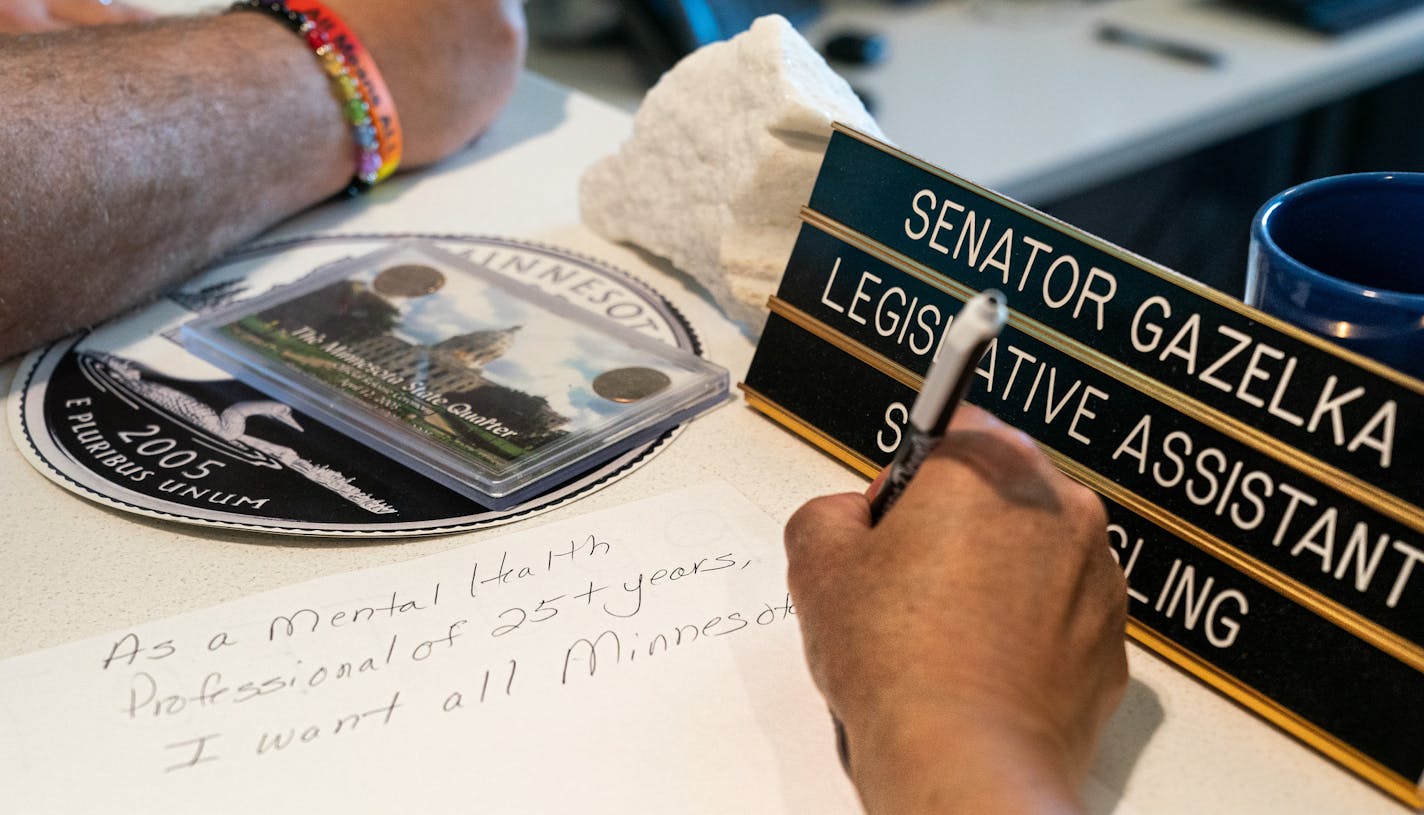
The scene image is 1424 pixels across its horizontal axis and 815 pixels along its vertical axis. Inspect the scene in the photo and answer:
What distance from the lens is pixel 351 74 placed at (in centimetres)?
82

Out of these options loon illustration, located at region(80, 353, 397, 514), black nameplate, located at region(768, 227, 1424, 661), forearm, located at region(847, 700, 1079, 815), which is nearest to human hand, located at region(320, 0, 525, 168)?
loon illustration, located at region(80, 353, 397, 514)

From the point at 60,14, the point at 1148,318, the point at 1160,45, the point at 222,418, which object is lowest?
the point at 222,418

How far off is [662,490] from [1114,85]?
34.3 inches

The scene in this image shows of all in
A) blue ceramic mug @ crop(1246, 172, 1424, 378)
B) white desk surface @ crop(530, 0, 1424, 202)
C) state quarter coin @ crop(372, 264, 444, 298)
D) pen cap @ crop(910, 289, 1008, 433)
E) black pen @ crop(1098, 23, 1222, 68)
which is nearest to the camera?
pen cap @ crop(910, 289, 1008, 433)

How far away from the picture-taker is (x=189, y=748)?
0.44 metres

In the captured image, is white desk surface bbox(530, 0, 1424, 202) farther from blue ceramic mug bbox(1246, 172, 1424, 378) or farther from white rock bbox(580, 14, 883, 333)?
blue ceramic mug bbox(1246, 172, 1424, 378)

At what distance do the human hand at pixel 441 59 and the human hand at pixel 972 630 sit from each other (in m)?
0.56

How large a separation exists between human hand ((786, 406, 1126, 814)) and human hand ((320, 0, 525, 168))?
0.56 meters

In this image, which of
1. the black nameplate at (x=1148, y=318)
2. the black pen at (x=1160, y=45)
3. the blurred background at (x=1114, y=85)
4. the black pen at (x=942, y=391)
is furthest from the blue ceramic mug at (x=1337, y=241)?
the black pen at (x=1160, y=45)

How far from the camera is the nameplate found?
0.42 meters

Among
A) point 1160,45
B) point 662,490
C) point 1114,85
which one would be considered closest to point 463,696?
point 662,490

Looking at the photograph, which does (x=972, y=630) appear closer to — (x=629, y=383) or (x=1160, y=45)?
(x=629, y=383)

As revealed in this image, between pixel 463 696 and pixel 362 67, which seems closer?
pixel 463 696

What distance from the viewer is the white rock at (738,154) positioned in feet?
2.11
